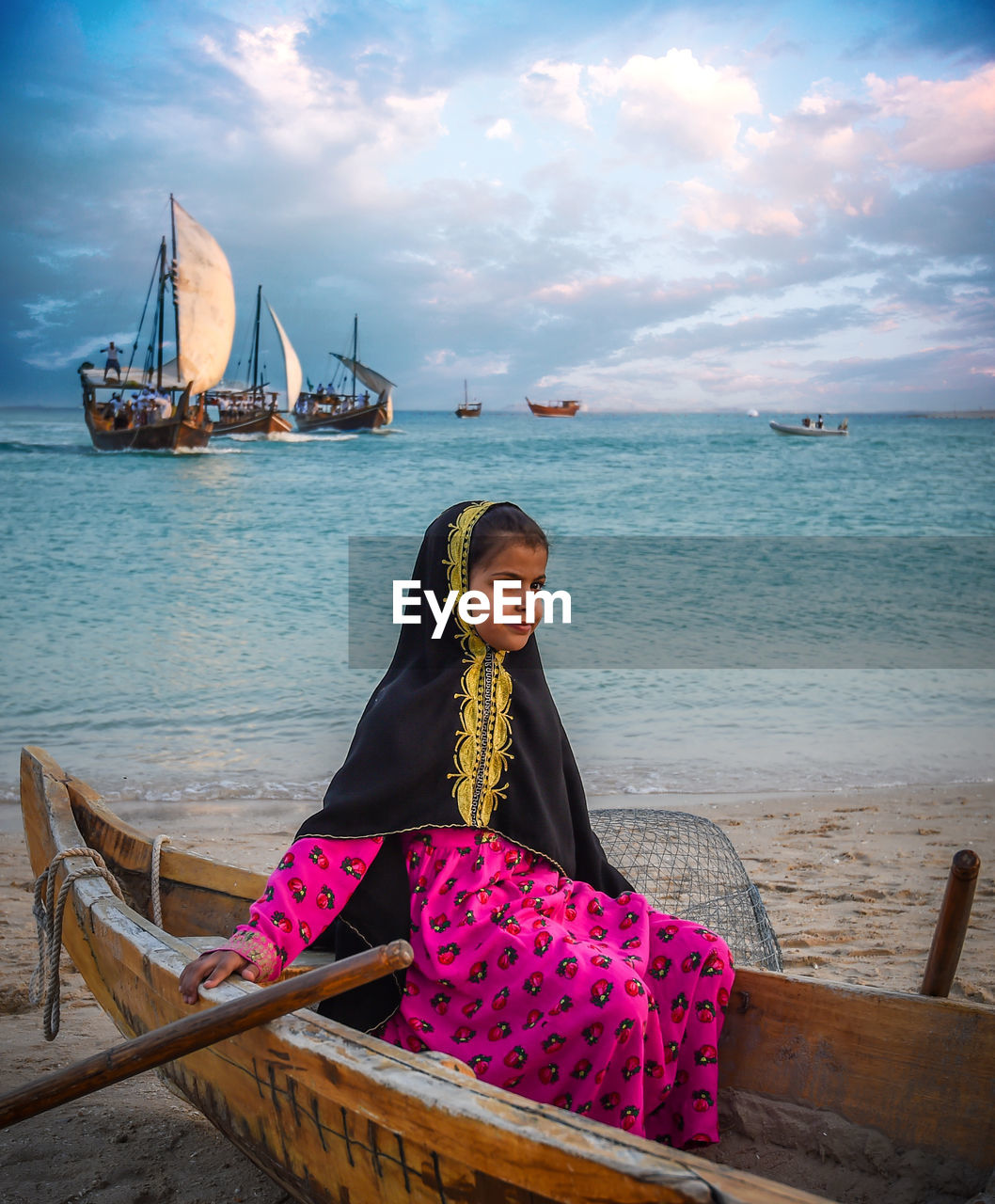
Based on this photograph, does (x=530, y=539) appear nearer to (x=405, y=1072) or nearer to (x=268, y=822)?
(x=405, y=1072)

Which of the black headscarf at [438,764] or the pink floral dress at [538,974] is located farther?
the black headscarf at [438,764]

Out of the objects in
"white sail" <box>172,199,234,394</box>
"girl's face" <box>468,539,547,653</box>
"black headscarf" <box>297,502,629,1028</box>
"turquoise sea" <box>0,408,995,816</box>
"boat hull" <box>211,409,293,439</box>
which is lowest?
"turquoise sea" <box>0,408,995,816</box>

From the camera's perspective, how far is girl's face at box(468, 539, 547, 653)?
5.48ft

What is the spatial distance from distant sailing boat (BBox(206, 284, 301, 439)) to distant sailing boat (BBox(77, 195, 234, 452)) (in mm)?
6388

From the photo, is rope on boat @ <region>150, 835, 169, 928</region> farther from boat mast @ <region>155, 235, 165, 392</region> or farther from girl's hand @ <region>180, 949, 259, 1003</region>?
boat mast @ <region>155, 235, 165, 392</region>

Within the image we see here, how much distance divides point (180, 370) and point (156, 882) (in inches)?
1386

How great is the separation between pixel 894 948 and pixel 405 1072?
2207 millimetres

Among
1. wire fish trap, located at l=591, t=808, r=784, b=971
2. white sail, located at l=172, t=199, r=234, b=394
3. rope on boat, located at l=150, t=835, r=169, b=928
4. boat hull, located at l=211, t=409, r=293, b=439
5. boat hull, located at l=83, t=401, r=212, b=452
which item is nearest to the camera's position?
wire fish trap, located at l=591, t=808, r=784, b=971

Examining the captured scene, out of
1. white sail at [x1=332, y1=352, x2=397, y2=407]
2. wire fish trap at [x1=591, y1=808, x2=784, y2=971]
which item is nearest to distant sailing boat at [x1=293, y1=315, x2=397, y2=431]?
white sail at [x1=332, y1=352, x2=397, y2=407]

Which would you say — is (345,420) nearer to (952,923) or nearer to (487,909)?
(487,909)

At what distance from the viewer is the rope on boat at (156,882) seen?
2393mm

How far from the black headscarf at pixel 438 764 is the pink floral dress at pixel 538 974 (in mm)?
37

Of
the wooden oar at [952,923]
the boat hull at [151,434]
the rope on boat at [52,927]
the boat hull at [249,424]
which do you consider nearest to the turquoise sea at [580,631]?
the rope on boat at [52,927]

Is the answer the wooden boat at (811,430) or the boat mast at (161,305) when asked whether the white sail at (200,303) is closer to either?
the boat mast at (161,305)
